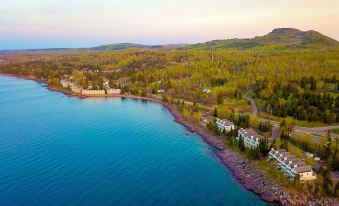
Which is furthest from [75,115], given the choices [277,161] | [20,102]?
[277,161]

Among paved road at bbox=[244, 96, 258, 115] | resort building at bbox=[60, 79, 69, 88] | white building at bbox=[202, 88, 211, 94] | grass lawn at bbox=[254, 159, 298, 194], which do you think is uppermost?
white building at bbox=[202, 88, 211, 94]

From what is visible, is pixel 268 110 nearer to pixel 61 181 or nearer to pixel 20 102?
pixel 61 181

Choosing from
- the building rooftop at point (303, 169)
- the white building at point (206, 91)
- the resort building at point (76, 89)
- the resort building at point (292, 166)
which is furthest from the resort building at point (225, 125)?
the resort building at point (76, 89)

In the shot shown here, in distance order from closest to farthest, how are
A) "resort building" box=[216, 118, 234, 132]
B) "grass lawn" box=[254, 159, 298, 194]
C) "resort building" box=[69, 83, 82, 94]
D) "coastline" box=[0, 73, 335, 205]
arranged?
"coastline" box=[0, 73, 335, 205]
"grass lawn" box=[254, 159, 298, 194]
"resort building" box=[216, 118, 234, 132]
"resort building" box=[69, 83, 82, 94]

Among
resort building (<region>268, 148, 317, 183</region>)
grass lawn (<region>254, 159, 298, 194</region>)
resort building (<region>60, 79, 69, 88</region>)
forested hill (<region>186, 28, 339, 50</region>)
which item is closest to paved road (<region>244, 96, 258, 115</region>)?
grass lawn (<region>254, 159, 298, 194</region>)

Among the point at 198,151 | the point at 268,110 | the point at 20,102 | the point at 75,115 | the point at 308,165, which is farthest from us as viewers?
the point at 20,102

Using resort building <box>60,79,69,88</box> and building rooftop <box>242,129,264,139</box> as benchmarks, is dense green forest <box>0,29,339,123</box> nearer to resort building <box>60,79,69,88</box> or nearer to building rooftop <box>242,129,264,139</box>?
resort building <box>60,79,69,88</box>
